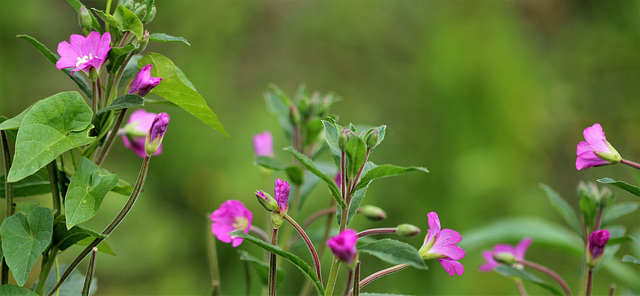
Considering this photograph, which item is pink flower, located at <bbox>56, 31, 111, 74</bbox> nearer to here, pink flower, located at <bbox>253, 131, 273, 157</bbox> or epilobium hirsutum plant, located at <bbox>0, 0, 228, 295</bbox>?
epilobium hirsutum plant, located at <bbox>0, 0, 228, 295</bbox>

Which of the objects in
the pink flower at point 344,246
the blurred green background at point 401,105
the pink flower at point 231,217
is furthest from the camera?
the blurred green background at point 401,105

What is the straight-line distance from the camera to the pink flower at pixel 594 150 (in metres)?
0.43

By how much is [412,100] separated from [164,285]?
97 cm

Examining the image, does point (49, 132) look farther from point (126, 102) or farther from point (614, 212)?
point (614, 212)

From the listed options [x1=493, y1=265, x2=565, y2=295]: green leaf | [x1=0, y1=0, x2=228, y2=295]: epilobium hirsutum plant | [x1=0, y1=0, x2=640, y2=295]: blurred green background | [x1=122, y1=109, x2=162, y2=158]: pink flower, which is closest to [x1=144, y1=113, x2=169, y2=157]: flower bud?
[x1=0, y1=0, x2=228, y2=295]: epilobium hirsutum plant

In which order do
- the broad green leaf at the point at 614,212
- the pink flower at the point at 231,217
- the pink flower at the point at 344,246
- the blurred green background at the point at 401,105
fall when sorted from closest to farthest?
1. the pink flower at the point at 344,246
2. the pink flower at the point at 231,217
3. the broad green leaf at the point at 614,212
4. the blurred green background at the point at 401,105

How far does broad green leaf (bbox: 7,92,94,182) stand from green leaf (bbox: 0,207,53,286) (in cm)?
5

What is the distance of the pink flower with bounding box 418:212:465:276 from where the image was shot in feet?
1.23

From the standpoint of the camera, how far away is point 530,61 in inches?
77.5

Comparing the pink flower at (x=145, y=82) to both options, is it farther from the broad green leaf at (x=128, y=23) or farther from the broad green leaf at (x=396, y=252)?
the broad green leaf at (x=396, y=252)

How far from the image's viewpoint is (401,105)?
2.07m

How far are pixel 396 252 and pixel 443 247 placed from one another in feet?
0.20

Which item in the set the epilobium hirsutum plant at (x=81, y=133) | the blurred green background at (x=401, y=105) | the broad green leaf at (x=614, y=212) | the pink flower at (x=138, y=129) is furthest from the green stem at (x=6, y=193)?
the blurred green background at (x=401, y=105)

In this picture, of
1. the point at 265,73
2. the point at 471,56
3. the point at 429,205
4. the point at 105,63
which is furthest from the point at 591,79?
the point at 105,63
